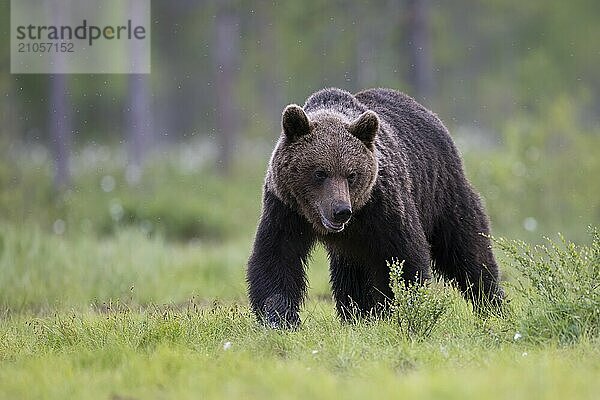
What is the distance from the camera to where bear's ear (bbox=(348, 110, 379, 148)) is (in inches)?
230

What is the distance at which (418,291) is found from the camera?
5.65 metres

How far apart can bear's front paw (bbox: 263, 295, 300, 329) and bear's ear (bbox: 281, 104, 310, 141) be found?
1004mm

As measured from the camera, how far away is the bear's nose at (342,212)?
5.45m

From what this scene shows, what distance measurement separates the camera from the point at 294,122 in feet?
19.0

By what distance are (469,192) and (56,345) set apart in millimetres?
3191

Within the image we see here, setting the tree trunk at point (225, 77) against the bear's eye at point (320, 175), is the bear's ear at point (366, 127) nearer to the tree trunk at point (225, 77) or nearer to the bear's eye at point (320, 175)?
the bear's eye at point (320, 175)

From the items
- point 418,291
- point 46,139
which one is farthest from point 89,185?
point 46,139

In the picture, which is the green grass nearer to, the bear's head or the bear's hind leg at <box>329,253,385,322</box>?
the bear's hind leg at <box>329,253,385,322</box>

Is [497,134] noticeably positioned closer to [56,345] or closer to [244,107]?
[244,107]

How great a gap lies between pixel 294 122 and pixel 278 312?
1167 mm

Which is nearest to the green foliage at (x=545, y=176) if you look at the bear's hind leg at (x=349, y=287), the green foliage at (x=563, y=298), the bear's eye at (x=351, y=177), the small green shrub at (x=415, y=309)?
the bear's hind leg at (x=349, y=287)

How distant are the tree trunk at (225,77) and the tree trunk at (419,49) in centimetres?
438

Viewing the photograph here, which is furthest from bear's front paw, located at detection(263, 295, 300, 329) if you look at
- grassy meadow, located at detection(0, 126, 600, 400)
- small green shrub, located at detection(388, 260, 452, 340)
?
small green shrub, located at detection(388, 260, 452, 340)

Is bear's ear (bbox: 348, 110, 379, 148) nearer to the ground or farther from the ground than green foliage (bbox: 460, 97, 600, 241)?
farther from the ground
